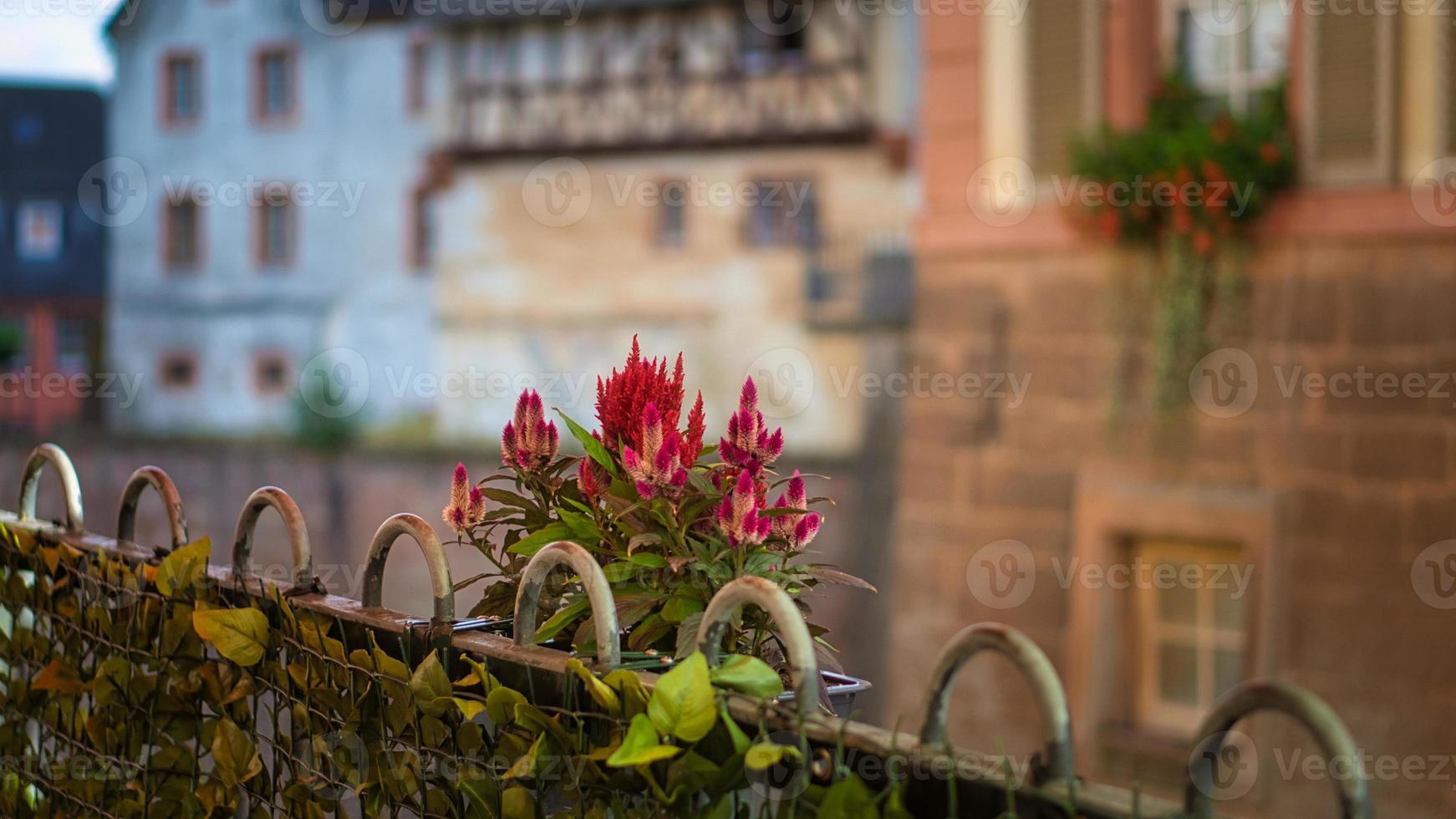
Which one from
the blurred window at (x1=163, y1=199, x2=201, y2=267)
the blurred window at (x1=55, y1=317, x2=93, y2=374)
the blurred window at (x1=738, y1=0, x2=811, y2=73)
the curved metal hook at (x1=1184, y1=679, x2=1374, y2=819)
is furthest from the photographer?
the blurred window at (x1=55, y1=317, x2=93, y2=374)

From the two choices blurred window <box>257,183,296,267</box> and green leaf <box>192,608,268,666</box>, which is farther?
blurred window <box>257,183,296,267</box>

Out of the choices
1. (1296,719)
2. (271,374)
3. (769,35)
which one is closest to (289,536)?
(1296,719)

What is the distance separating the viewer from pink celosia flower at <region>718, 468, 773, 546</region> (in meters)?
0.86

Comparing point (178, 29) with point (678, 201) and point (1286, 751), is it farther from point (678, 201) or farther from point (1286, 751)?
point (1286, 751)

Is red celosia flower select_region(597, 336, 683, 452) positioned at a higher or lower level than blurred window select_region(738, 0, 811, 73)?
lower

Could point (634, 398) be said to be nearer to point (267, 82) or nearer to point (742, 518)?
point (742, 518)

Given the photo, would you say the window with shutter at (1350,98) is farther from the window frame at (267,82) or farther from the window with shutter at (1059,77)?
the window frame at (267,82)

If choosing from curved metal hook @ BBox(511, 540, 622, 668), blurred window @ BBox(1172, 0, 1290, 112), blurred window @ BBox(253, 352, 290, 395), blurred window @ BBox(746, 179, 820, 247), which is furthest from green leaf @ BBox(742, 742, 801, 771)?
blurred window @ BBox(253, 352, 290, 395)

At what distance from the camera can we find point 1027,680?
598 mm

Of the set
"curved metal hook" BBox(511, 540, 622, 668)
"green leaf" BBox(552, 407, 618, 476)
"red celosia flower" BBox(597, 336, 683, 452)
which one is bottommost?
"curved metal hook" BBox(511, 540, 622, 668)

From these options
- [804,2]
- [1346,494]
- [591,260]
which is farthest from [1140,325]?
[591,260]

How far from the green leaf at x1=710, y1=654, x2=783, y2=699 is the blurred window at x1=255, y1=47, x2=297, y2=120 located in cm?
1343

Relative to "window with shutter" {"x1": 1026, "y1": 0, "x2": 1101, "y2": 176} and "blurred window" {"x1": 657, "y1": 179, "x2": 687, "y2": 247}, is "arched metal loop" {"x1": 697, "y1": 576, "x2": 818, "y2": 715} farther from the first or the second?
"blurred window" {"x1": 657, "y1": 179, "x2": 687, "y2": 247}

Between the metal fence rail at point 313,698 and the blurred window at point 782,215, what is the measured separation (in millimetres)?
9528
